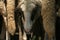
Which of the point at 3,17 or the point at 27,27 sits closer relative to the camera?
the point at 27,27

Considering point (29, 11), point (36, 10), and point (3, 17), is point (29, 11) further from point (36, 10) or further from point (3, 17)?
point (3, 17)

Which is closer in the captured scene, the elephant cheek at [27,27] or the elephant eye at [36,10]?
the elephant cheek at [27,27]

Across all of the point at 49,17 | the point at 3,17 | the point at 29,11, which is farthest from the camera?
the point at 3,17

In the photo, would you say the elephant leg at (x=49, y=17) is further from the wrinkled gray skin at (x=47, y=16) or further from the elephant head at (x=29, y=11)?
the elephant head at (x=29, y=11)

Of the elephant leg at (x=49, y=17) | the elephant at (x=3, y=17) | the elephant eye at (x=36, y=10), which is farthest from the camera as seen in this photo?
the elephant at (x=3, y=17)

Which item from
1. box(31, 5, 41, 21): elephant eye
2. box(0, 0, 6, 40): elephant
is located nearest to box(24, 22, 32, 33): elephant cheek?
box(31, 5, 41, 21): elephant eye

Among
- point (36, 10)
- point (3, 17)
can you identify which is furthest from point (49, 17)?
point (3, 17)

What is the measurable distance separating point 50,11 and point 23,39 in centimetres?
64

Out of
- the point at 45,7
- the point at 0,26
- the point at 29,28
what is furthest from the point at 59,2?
the point at 0,26

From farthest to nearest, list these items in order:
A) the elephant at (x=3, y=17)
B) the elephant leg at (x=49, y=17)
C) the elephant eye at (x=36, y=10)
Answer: the elephant at (x=3, y=17)
the elephant eye at (x=36, y=10)
the elephant leg at (x=49, y=17)

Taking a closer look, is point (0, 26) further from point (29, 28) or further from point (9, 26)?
point (29, 28)

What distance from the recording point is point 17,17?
4.61 m

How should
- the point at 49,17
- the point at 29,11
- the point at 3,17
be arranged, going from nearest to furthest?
the point at 49,17 → the point at 29,11 → the point at 3,17

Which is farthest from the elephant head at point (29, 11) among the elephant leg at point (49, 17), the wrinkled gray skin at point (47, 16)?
the elephant leg at point (49, 17)
